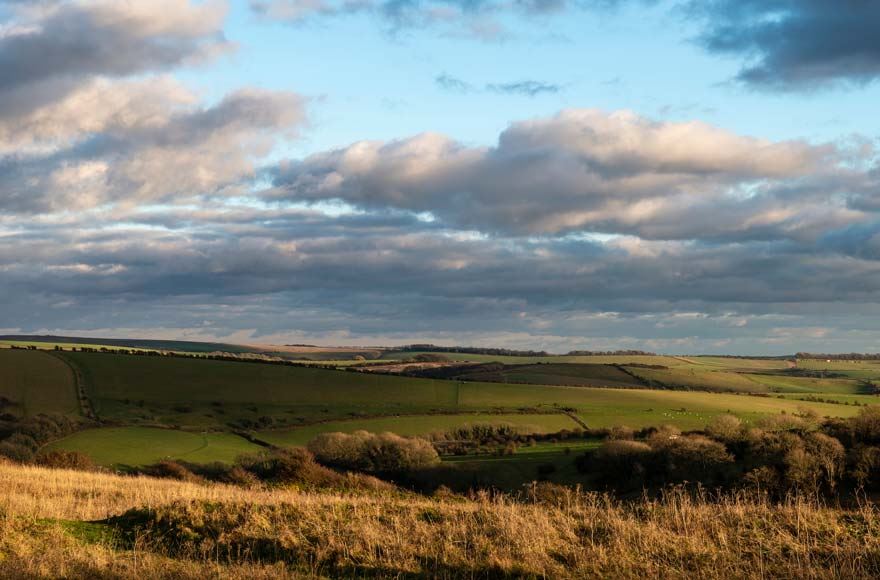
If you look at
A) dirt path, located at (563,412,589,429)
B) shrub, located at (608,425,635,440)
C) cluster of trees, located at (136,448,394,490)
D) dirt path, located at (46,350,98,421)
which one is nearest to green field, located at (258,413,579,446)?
dirt path, located at (563,412,589,429)

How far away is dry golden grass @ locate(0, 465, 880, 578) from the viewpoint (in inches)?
533

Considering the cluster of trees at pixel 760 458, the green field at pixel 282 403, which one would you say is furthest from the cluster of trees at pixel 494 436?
the cluster of trees at pixel 760 458

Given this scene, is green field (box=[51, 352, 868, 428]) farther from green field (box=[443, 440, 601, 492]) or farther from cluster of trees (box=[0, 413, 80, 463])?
green field (box=[443, 440, 601, 492])

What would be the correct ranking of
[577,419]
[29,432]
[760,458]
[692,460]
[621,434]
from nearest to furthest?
[760,458], [692,460], [29,432], [621,434], [577,419]

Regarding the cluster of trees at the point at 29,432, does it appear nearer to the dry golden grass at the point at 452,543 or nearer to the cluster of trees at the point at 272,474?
the cluster of trees at the point at 272,474

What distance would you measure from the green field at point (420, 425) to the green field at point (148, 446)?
574 centimetres

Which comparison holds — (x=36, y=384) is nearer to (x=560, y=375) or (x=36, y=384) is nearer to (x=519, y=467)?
(x=519, y=467)

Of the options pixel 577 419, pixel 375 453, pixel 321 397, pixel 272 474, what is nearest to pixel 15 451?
pixel 272 474

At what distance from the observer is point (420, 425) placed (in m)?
92.2

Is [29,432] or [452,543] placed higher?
[452,543]

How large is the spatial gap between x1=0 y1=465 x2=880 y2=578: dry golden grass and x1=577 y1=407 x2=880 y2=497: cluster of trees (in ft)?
63.4

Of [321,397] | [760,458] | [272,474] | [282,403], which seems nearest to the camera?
[760,458]

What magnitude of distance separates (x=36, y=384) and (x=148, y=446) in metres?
42.1

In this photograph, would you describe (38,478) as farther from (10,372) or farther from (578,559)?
(10,372)
